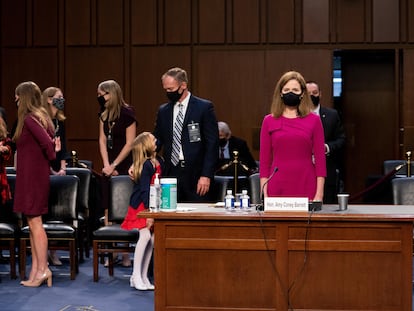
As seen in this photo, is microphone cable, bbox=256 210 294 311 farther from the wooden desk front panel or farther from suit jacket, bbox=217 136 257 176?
suit jacket, bbox=217 136 257 176

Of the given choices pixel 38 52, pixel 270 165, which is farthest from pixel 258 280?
pixel 38 52

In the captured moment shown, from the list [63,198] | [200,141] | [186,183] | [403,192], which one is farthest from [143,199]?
[403,192]

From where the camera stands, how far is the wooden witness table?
4.55 meters

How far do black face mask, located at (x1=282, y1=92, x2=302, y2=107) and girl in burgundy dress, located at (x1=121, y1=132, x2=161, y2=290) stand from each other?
5.04ft

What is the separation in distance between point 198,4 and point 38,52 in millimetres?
2503

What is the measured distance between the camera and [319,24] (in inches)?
448

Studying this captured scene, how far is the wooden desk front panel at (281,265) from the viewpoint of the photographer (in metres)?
4.55

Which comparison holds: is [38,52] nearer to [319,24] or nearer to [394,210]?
[319,24]

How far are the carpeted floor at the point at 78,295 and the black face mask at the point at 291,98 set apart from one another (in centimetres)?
176

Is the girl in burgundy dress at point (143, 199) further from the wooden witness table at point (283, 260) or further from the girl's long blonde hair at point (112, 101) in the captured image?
the wooden witness table at point (283, 260)

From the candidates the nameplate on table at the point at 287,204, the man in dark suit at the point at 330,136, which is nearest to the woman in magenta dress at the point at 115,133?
the man in dark suit at the point at 330,136

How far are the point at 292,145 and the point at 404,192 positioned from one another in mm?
1932

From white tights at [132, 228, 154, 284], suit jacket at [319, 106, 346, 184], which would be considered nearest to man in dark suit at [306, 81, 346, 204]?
suit jacket at [319, 106, 346, 184]

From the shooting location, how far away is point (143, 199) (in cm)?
633
